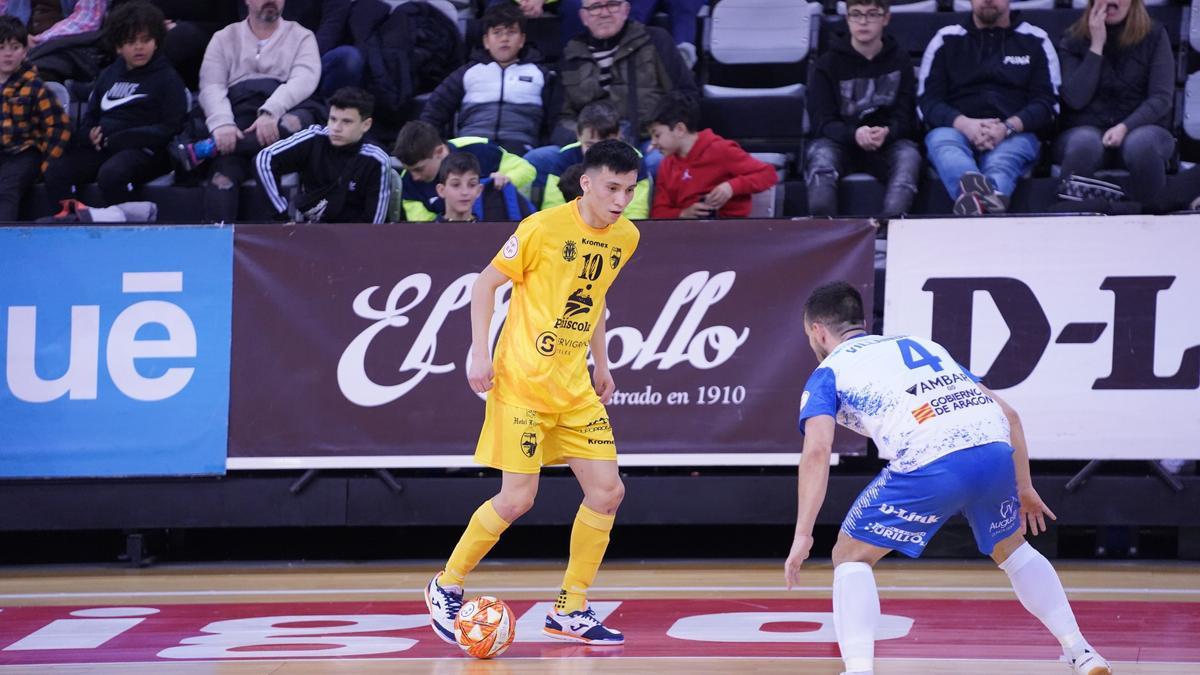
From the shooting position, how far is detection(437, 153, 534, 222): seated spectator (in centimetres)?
859

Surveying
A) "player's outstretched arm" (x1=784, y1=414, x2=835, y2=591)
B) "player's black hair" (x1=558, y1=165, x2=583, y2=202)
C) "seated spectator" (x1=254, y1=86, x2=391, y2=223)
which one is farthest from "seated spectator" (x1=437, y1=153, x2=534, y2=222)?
"player's outstretched arm" (x1=784, y1=414, x2=835, y2=591)

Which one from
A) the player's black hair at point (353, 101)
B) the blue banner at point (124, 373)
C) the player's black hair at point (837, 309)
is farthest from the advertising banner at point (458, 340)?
the player's black hair at point (837, 309)

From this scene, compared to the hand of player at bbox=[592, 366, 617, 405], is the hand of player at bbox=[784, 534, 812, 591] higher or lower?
lower

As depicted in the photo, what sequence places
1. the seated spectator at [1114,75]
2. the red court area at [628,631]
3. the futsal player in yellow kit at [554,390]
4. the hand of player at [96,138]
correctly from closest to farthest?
the red court area at [628,631]
the futsal player in yellow kit at [554,390]
the seated spectator at [1114,75]
the hand of player at [96,138]

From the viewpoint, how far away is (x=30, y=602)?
769cm

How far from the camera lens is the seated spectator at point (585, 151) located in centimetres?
902

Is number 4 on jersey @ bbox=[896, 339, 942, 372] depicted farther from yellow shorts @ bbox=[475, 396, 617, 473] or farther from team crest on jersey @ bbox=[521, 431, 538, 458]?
team crest on jersey @ bbox=[521, 431, 538, 458]

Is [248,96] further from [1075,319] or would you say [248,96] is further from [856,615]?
[856,615]

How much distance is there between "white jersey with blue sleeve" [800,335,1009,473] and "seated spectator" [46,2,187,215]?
646 centimetres

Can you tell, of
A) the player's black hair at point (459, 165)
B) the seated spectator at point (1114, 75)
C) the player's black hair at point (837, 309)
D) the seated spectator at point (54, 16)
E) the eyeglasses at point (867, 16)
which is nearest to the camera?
the player's black hair at point (837, 309)

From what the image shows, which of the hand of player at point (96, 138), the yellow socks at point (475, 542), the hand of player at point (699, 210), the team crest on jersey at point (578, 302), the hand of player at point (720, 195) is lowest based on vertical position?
the yellow socks at point (475, 542)

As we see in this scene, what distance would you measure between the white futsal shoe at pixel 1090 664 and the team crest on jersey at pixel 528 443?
7.82ft

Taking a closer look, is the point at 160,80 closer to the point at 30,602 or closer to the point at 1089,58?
the point at 30,602

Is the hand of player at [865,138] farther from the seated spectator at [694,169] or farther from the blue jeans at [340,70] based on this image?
the blue jeans at [340,70]
